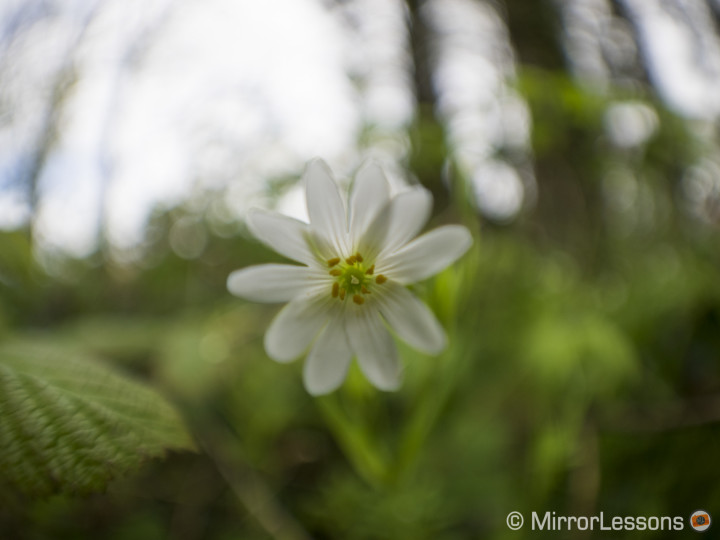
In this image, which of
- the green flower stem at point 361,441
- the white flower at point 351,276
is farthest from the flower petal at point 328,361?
the green flower stem at point 361,441

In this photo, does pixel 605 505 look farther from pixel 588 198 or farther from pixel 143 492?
pixel 588 198

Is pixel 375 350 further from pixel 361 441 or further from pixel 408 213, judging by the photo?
pixel 361 441

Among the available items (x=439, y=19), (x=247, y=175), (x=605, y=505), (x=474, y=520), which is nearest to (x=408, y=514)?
(x=474, y=520)

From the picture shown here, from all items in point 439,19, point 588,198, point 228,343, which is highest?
point 439,19

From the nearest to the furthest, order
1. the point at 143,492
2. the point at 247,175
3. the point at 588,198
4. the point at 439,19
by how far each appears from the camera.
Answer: the point at 143,492
the point at 247,175
the point at 588,198
the point at 439,19

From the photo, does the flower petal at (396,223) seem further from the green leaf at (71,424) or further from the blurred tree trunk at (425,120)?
the blurred tree trunk at (425,120)

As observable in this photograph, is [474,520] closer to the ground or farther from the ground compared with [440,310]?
closer to the ground

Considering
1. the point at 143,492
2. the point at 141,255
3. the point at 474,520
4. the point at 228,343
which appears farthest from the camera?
the point at 141,255

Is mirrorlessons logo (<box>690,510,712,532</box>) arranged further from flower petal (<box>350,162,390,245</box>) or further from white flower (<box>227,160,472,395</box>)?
flower petal (<box>350,162,390,245</box>)
